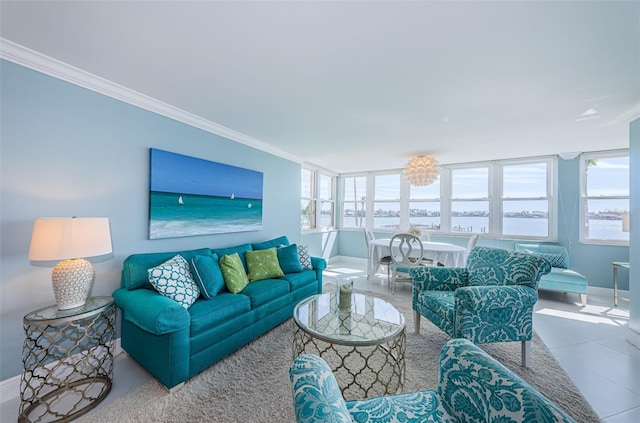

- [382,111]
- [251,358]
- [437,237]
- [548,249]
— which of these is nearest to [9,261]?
[251,358]

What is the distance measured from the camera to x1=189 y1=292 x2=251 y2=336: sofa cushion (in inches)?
72.9

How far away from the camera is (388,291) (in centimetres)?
403

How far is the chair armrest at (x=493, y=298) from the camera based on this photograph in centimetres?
193

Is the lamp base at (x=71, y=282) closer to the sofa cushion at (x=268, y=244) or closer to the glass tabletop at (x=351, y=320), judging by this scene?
the glass tabletop at (x=351, y=320)

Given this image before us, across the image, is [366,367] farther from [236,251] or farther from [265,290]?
[236,251]

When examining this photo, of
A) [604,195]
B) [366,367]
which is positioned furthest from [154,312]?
[604,195]

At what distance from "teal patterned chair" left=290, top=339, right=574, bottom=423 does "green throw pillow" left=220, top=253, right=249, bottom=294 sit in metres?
1.64

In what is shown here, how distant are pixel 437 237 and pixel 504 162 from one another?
194 cm

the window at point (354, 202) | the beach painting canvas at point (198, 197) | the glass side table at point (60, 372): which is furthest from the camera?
the window at point (354, 202)

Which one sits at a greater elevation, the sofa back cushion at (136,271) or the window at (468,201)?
the window at (468,201)

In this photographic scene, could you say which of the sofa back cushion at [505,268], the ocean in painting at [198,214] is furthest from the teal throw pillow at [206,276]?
the sofa back cushion at [505,268]

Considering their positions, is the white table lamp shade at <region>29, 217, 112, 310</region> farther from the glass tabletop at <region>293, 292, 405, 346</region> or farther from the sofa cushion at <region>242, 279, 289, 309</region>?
the glass tabletop at <region>293, 292, 405, 346</region>

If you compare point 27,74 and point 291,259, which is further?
point 291,259

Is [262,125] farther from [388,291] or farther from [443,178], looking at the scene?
[443,178]
